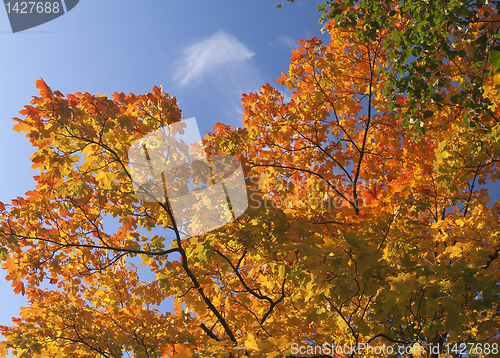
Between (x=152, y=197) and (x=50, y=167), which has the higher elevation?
(x=50, y=167)

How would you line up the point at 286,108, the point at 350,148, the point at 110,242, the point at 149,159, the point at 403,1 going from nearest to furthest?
the point at 403,1 → the point at 149,159 → the point at 110,242 → the point at 286,108 → the point at 350,148

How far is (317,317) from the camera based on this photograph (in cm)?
433

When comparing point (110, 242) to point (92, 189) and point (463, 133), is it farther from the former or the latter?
point (463, 133)

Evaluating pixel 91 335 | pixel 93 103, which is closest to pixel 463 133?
pixel 93 103

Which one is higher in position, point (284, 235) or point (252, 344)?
point (284, 235)

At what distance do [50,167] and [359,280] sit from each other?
5281 mm

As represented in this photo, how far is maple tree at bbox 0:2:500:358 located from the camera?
3.23 m

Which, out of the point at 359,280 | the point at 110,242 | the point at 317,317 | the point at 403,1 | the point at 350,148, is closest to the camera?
the point at 359,280

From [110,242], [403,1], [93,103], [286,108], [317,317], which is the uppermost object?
[286,108]

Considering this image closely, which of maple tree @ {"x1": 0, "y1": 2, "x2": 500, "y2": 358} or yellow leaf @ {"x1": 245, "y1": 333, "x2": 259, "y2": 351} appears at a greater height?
maple tree @ {"x1": 0, "y1": 2, "x2": 500, "y2": 358}

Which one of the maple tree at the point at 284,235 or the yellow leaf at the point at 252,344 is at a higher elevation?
the maple tree at the point at 284,235

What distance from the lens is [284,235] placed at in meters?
4.32

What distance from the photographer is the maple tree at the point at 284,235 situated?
3.23m

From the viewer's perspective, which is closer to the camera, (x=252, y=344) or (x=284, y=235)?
(x=252, y=344)
